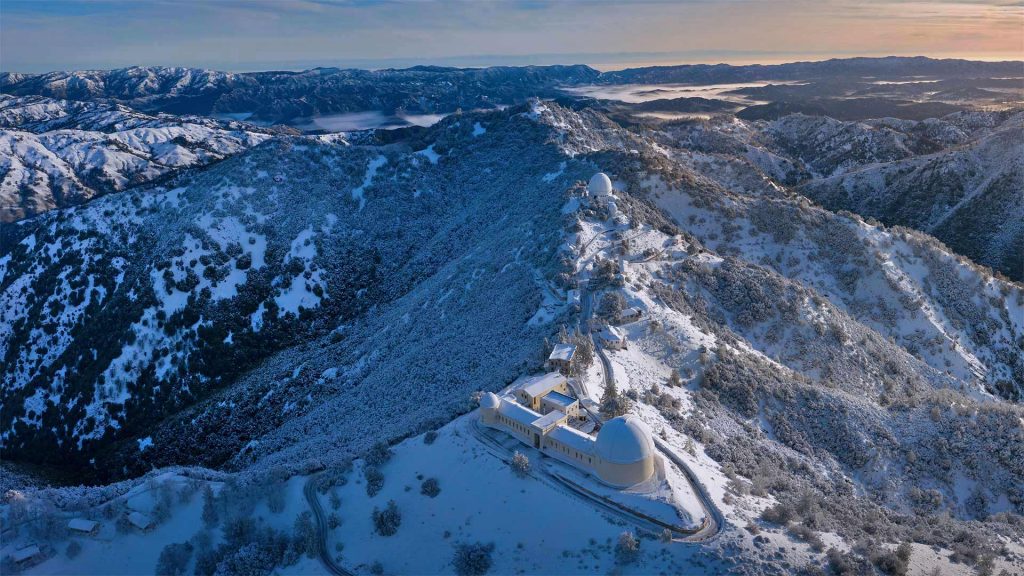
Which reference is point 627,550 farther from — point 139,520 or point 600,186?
point 600,186

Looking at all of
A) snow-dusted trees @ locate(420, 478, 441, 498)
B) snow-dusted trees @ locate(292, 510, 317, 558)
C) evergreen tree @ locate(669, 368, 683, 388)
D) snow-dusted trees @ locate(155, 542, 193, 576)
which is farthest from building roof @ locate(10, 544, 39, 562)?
evergreen tree @ locate(669, 368, 683, 388)

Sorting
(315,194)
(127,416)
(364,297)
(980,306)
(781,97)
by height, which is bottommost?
(127,416)

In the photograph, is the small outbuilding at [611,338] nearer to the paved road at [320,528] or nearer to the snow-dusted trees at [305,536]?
the paved road at [320,528]

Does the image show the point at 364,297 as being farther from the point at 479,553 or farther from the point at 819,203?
the point at 819,203

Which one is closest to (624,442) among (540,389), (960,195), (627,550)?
(627,550)

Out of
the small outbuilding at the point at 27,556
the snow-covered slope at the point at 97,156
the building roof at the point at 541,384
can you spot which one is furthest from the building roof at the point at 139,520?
the snow-covered slope at the point at 97,156

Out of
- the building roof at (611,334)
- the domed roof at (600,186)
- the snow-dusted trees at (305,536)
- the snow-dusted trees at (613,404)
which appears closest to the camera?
the snow-dusted trees at (305,536)

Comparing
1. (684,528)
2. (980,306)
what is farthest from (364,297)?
(980,306)

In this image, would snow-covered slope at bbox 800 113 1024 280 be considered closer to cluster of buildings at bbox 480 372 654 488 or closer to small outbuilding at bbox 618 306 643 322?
small outbuilding at bbox 618 306 643 322
